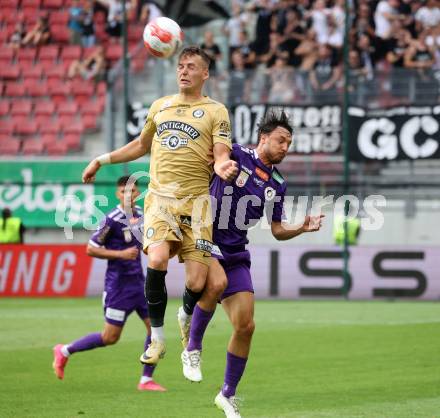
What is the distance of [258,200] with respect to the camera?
8234 millimetres

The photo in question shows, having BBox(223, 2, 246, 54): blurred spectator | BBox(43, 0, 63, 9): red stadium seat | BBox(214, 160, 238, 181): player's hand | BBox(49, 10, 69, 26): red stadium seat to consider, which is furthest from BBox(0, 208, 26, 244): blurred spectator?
BBox(214, 160, 238, 181): player's hand

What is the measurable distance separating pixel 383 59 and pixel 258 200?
13831 mm

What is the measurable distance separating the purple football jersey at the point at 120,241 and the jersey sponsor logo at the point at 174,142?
3079 millimetres

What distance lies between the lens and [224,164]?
7.27m

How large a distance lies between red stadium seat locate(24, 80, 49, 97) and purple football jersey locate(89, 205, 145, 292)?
1332cm

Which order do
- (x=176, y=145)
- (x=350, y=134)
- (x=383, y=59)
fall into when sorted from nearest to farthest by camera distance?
1. (x=176, y=145)
2. (x=350, y=134)
3. (x=383, y=59)

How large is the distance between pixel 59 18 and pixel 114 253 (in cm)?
1508

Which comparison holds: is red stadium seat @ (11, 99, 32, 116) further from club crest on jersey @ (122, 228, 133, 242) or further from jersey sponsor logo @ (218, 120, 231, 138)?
jersey sponsor logo @ (218, 120, 231, 138)

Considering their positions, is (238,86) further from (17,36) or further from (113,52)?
(17,36)

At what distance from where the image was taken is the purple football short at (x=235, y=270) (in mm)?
8117

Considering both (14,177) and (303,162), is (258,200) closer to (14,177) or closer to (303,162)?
(303,162)

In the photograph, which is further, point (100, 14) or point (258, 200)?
point (100, 14)

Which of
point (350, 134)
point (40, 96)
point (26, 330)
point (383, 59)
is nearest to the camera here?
point (26, 330)

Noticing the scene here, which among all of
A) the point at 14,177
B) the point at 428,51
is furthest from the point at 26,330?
the point at 428,51
